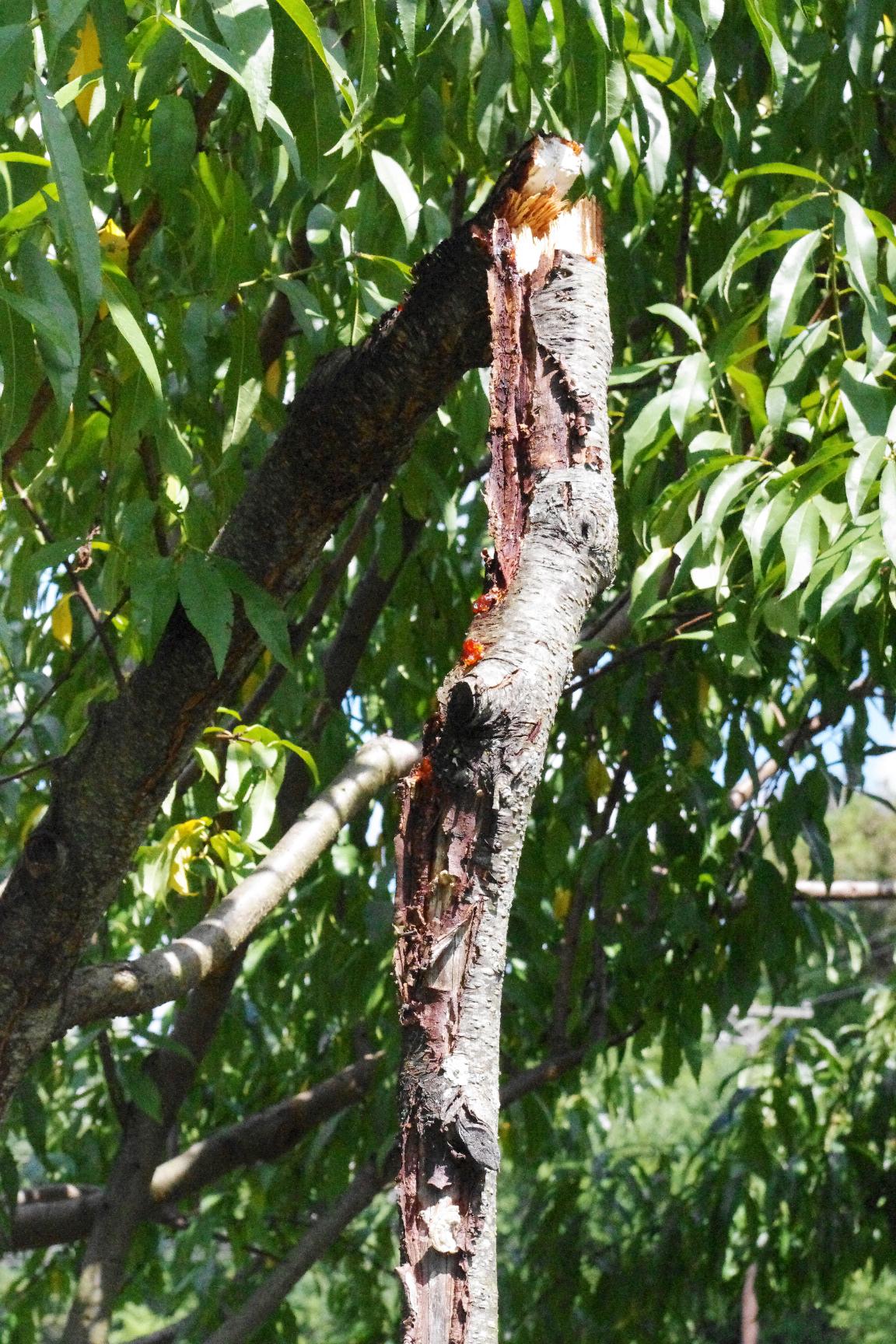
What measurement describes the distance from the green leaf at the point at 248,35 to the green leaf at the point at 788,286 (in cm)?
63

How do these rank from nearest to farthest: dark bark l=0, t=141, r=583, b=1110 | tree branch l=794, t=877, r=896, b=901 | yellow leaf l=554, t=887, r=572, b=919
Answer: dark bark l=0, t=141, r=583, b=1110 < tree branch l=794, t=877, r=896, b=901 < yellow leaf l=554, t=887, r=572, b=919

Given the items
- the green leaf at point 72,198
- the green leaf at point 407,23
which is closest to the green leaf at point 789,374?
the green leaf at point 407,23

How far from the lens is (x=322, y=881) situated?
7.33 feet

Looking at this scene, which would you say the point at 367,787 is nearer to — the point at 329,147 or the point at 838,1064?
the point at 329,147

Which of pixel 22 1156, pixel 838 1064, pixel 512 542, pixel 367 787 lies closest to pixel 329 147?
pixel 512 542

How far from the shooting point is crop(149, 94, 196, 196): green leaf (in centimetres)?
103

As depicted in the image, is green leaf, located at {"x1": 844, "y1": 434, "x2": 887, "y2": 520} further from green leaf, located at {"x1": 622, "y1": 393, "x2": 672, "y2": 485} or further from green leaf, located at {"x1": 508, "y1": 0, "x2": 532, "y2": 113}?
green leaf, located at {"x1": 508, "y1": 0, "x2": 532, "y2": 113}

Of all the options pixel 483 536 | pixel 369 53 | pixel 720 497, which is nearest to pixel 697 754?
pixel 483 536

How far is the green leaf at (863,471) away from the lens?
1.11 meters

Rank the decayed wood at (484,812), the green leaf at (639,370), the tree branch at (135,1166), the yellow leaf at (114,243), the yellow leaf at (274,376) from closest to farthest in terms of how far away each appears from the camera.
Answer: the decayed wood at (484,812)
the yellow leaf at (114,243)
the green leaf at (639,370)
the yellow leaf at (274,376)
the tree branch at (135,1166)

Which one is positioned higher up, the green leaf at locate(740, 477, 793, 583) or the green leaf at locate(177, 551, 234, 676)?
the green leaf at locate(740, 477, 793, 583)

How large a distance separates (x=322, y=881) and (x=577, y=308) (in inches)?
57.7

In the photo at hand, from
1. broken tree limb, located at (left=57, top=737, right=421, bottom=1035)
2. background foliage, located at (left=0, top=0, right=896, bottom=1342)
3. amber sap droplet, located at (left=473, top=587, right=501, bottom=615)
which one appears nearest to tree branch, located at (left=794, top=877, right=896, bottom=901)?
background foliage, located at (left=0, top=0, right=896, bottom=1342)

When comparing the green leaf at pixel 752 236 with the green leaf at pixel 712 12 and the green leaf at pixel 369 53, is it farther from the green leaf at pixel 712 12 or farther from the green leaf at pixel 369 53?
the green leaf at pixel 369 53
